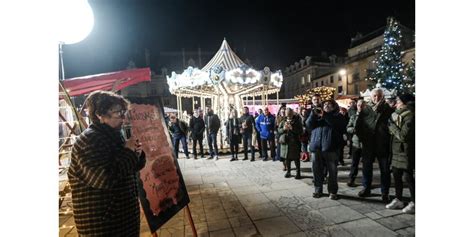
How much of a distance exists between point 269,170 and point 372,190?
9.24 feet

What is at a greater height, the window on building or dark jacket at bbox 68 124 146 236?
the window on building

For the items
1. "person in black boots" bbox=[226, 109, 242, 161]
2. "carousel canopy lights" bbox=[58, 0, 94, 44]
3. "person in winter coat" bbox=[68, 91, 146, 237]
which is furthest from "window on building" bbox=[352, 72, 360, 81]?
"person in winter coat" bbox=[68, 91, 146, 237]

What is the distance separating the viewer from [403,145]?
3.90m

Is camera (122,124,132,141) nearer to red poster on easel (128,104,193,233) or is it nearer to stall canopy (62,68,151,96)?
red poster on easel (128,104,193,233)

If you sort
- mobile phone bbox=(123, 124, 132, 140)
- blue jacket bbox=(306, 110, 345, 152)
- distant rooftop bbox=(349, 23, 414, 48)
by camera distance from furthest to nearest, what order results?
distant rooftop bbox=(349, 23, 414, 48) → blue jacket bbox=(306, 110, 345, 152) → mobile phone bbox=(123, 124, 132, 140)

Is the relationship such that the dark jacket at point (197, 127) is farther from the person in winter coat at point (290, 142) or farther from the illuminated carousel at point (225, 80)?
the person in winter coat at point (290, 142)

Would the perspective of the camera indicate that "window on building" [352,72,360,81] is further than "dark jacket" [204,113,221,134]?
Yes

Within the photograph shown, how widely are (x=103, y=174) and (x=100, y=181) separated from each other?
0.06 metres

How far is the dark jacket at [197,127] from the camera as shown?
972cm

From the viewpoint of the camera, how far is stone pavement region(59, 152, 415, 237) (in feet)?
11.6

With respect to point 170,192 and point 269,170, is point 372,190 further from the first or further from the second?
point 170,192

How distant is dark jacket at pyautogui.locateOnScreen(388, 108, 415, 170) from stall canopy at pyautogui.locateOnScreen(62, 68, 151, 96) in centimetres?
A: 460

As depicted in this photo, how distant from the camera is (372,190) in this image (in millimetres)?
5113
